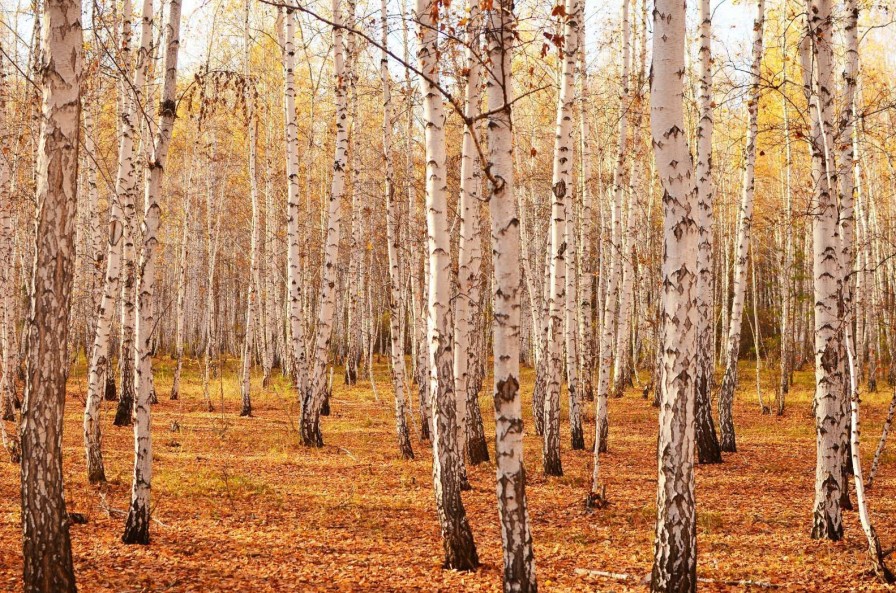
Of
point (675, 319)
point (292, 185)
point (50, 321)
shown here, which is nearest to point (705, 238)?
point (675, 319)

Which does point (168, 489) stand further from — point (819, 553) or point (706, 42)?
point (706, 42)

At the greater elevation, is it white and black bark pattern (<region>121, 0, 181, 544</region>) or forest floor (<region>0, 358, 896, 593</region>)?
white and black bark pattern (<region>121, 0, 181, 544</region>)

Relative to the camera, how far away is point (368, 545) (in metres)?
6.79

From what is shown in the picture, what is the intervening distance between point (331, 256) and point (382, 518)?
480 cm

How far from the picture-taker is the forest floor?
574 centimetres

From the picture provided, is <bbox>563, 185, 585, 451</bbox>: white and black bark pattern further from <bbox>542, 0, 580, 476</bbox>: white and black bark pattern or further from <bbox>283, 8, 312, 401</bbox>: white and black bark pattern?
<bbox>283, 8, 312, 401</bbox>: white and black bark pattern

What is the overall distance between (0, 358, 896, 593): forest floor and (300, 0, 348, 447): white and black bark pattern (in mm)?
599

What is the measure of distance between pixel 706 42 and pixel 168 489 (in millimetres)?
8943

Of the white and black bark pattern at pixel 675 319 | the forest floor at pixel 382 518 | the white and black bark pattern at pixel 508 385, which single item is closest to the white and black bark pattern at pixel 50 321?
the forest floor at pixel 382 518

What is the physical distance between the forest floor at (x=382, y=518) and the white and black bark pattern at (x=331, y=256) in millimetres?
599

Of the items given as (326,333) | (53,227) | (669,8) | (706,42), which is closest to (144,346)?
(53,227)

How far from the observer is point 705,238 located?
9.30 metres

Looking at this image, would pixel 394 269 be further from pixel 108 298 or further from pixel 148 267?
pixel 148 267

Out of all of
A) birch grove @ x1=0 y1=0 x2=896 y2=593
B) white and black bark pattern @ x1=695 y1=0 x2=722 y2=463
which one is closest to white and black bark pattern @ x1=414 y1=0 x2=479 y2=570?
birch grove @ x1=0 y1=0 x2=896 y2=593
